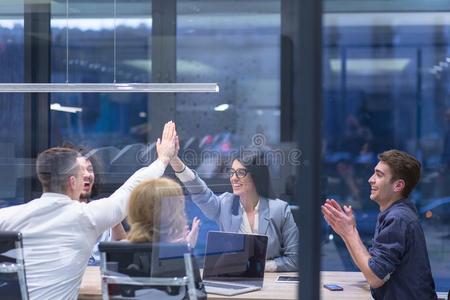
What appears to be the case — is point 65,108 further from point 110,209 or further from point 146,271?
point 146,271

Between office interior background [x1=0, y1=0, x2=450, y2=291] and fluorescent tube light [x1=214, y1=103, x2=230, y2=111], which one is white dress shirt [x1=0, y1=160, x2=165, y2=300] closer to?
office interior background [x1=0, y1=0, x2=450, y2=291]

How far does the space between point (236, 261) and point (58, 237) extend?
2.72ft

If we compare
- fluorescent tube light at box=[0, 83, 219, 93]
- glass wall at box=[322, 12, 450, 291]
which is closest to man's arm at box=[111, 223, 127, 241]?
fluorescent tube light at box=[0, 83, 219, 93]

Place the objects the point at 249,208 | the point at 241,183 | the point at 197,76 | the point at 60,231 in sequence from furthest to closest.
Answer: the point at 197,76
the point at 241,183
the point at 249,208
the point at 60,231

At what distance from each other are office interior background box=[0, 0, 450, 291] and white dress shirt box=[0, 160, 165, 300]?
1276 mm

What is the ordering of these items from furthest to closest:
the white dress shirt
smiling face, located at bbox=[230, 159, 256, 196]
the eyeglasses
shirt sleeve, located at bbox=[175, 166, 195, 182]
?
the eyeglasses < smiling face, located at bbox=[230, 159, 256, 196] < shirt sleeve, located at bbox=[175, 166, 195, 182] < the white dress shirt

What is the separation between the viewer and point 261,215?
403 cm

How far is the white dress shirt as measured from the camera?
3.07m

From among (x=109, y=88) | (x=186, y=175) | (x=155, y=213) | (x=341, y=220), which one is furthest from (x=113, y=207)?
(x=109, y=88)

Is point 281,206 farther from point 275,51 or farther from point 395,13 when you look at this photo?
point 395,13

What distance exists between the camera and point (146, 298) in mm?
2939

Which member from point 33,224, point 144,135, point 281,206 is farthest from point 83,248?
point 144,135

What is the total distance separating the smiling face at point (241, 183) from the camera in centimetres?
420

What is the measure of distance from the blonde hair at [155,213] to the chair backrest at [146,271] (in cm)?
5
